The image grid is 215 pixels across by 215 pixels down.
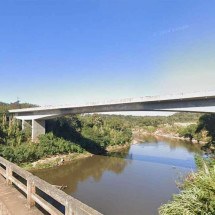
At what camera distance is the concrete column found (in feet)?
140

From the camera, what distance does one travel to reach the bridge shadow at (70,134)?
46875 millimetres

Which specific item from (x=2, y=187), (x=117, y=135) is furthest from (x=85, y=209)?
(x=117, y=135)

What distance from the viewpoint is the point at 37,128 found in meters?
43.6

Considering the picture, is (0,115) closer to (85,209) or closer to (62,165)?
(62,165)

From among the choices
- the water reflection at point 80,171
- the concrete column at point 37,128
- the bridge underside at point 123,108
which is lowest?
the water reflection at point 80,171

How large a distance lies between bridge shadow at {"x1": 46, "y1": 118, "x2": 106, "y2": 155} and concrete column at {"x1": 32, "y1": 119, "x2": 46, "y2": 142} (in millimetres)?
2467

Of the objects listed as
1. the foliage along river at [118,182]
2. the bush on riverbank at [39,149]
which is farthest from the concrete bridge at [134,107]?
the foliage along river at [118,182]

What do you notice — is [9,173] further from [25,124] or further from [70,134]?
[70,134]

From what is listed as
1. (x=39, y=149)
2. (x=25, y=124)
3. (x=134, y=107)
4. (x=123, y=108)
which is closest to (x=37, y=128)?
(x=25, y=124)

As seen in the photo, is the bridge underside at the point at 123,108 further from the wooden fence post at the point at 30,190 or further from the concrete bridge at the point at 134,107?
the wooden fence post at the point at 30,190

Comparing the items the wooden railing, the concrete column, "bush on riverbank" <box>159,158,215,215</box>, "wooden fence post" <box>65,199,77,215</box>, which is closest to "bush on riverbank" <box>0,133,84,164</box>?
the concrete column

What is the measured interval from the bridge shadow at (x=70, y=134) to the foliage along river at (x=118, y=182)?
210 inches

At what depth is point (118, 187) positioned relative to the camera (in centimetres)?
2670

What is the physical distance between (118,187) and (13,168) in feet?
62.4
